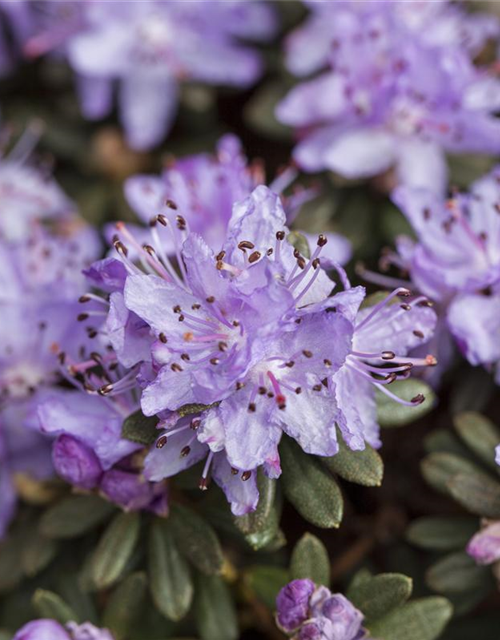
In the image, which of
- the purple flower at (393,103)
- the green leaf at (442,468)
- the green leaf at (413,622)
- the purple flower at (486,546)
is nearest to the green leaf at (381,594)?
the green leaf at (413,622)

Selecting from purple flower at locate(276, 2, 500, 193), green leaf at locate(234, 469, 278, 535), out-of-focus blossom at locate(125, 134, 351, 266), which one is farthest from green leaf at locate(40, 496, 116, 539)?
purple flower at locate(276, 2, 500, 193)

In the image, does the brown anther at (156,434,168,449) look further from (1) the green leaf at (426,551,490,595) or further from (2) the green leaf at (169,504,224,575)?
(1) the green leaf at (426,551,490,595)

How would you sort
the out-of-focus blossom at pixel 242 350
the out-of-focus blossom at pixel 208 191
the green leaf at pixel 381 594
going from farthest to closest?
1. the out-of-focus blossom at pixel 208 191
2. the green leaf at pixel 381 594
3. the out-of-focus blossom at pixel 242 350

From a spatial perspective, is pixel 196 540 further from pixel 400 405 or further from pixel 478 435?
pixel 478 435

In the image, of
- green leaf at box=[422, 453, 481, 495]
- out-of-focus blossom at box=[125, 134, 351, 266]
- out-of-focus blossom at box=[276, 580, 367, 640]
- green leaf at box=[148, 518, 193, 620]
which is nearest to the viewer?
out-of-focus blossom at box=[276, 580, 367, 640]

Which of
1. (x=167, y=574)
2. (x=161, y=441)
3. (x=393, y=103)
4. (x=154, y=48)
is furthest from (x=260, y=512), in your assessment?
(x=154, y=48)

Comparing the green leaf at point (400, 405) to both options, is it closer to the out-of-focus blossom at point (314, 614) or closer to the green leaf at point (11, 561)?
the out-of-focus blossom at point (314, 614)
